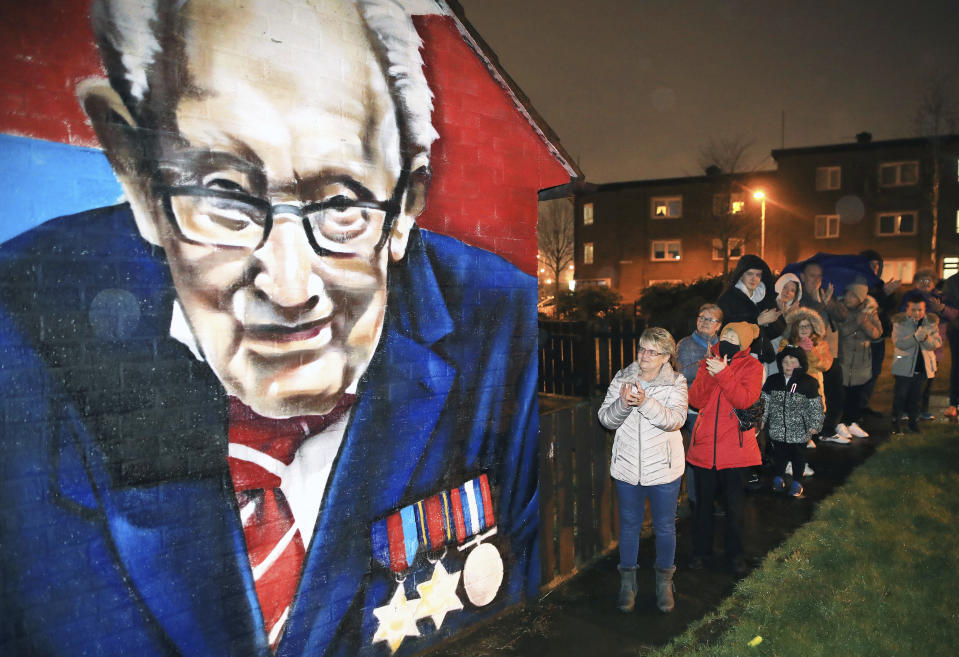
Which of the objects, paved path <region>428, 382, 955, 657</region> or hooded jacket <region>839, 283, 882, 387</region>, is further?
hooded jacket <region>839, 283, 882, 387</region>

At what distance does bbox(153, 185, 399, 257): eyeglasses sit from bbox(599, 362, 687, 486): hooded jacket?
6.61 ft

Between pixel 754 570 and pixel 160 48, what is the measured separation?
5.50 metres

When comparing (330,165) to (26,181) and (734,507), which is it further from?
(734,507)

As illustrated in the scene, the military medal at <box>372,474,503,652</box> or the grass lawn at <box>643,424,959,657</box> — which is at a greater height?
the military medal at <box>372,474,503,652</box>

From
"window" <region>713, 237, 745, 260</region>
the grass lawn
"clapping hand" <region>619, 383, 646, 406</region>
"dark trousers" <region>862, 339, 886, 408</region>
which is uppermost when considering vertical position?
"window" <region>713, 237, 745, 260</region>

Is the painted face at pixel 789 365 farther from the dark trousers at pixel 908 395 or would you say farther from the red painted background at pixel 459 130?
the dark trousers at pixel 908 395

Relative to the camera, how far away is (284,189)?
131 inches

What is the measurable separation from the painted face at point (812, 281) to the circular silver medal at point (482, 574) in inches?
247

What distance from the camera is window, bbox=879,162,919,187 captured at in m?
34.0

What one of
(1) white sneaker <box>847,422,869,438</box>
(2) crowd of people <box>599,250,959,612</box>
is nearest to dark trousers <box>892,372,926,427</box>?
(2) crowd of people <box>599,250,959,612</box>

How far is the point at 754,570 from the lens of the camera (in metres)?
5.24

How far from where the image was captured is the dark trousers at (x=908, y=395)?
9.32 m

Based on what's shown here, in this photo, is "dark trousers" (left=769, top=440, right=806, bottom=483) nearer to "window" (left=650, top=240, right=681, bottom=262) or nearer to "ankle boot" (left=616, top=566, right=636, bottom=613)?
"ankle boot" (left=616, top=566, right=636, bottom=613)

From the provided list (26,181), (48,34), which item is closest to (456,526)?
(26,181)
